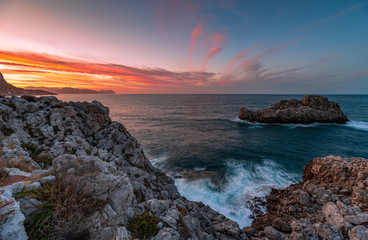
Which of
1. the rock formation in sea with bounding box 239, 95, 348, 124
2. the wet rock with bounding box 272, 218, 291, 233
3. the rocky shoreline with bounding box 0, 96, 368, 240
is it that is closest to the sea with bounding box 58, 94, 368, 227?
the wet rock with bounding box 272, 218, 291, 233

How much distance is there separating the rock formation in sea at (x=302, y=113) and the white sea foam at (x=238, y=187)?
128 feet

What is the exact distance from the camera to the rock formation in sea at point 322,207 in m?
10.2

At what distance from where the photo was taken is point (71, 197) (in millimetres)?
4832

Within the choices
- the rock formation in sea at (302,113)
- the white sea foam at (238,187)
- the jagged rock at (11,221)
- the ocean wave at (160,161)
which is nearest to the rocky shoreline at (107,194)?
the jagged rock at (11,221)

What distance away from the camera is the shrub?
4191 mm

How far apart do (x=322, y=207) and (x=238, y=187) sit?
8345 millimetres

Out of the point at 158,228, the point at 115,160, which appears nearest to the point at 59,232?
the point at 158,228

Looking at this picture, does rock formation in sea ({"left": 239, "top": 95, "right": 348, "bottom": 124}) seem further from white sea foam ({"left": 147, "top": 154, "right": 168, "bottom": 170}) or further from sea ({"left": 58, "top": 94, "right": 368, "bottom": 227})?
white sea foam ({"left": 147, "top": 154, "right": 168, "bottom": 170})

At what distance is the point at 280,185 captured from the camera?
19.6 m

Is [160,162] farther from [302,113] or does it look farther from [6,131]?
[302,113]

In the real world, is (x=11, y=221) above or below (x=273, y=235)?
above

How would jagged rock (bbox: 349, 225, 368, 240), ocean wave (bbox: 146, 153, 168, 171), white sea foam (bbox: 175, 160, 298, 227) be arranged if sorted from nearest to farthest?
jagged rock (bbox: 349, 225, 368, 240)
white sea foam (bbox: 175, 160, 298, 227)
ocean wave (bbox: 146, 153, 168, 171)

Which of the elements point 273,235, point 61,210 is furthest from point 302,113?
point 61,210

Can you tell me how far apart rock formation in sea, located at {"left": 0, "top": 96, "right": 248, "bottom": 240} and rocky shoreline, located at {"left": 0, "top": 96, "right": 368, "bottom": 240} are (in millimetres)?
29
